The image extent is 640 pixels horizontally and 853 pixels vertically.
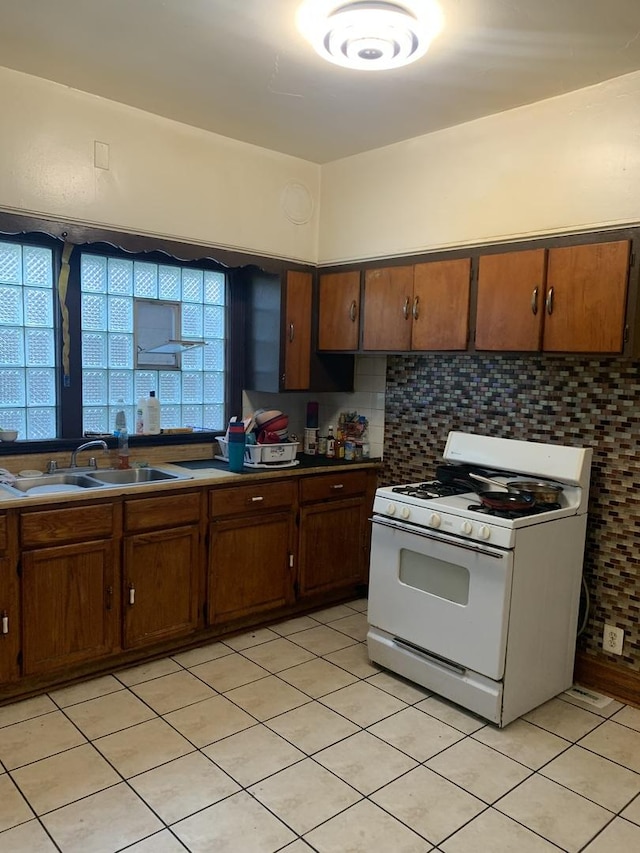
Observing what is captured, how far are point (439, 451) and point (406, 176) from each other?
57.6 inches

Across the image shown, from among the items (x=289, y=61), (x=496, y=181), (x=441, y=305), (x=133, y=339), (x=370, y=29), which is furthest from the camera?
(x=133, y=339)

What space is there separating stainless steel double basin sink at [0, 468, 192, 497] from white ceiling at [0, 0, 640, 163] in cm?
170

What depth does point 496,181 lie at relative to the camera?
2.96 m

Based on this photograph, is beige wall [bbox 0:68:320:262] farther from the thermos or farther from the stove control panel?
the stove control panel

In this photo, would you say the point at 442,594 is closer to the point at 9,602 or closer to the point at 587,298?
the point at 587,298

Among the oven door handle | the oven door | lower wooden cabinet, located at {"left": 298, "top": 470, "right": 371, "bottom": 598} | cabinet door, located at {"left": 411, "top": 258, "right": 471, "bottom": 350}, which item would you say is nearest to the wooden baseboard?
the oven door

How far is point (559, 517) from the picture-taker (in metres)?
2.69

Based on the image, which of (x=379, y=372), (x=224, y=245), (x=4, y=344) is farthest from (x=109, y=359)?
(x=379, y=372)

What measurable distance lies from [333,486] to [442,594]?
41.8 inches

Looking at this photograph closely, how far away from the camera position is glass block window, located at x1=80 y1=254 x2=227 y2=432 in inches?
129

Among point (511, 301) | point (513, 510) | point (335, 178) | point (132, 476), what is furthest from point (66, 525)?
point (335, 178)

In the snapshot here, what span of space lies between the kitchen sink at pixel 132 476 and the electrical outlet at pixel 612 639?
2024mm

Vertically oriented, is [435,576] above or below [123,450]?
below

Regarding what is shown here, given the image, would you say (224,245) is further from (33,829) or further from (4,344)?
(33,829)
